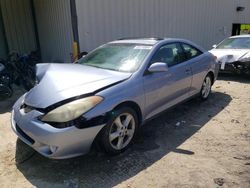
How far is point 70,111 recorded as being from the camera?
Answer: 3.14 metres

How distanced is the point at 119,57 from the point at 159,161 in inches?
68.4

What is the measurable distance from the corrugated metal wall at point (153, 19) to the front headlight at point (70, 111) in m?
4.97

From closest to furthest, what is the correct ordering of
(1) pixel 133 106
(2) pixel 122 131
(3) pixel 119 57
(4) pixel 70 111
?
1. (4) pixel 70 111
2. (2) pixel 122 131
3. (1) pixel 133 106
4. (3) pixel 119 57

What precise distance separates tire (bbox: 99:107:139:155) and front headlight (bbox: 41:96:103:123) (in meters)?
0.36

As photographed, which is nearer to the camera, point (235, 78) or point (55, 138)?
point (55, 138)

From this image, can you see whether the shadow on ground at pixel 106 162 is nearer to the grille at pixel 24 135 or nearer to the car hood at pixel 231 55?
the grille at pixel 24 135

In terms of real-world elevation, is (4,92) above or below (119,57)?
below

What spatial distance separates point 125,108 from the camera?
3.60 metres

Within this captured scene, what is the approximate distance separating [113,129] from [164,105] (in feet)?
3.84

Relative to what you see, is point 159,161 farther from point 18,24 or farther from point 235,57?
point 18,24

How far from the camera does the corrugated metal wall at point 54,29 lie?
27.3ft

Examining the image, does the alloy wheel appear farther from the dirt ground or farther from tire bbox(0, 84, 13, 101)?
tire bbox(0, 84, 13, 101)

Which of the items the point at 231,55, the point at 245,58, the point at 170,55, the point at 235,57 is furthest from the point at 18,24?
the point at 245,58

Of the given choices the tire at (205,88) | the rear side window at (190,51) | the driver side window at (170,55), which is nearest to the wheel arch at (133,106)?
the driver side window at (170,55)
